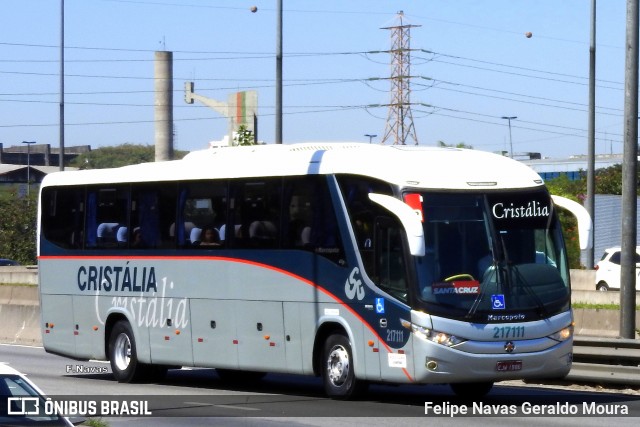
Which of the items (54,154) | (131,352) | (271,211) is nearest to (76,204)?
(131,352)

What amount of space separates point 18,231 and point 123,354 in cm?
5958

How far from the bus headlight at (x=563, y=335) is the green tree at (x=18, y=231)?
211 ft

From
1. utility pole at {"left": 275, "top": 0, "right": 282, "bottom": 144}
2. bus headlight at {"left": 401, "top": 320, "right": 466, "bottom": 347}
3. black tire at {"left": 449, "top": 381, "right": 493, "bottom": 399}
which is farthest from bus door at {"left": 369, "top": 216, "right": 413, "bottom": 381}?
utility pole at {"left": 275, "top": 0, "right": 282, "bottom": 144}

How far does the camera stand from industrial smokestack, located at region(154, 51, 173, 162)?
86.4 m

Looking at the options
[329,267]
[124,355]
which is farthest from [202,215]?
[124,355]

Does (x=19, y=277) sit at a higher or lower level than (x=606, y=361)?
lower

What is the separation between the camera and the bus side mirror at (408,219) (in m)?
14.2

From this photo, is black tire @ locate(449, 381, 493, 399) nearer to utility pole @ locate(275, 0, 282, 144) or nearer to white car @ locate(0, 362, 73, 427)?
white car @ locate(0, 362, 73, 427)

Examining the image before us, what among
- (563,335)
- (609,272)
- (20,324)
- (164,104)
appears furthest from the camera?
(164,104)

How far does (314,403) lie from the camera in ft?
52.4

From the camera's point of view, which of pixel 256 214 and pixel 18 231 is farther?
pixel 18 231

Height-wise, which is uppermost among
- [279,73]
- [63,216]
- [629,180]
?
[279,73]

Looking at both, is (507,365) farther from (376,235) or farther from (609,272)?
(609,272)

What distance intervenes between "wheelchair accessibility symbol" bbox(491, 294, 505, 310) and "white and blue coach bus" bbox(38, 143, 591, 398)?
4 centimetres
